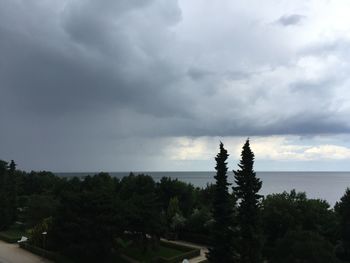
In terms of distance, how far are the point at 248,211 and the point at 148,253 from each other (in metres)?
14.3

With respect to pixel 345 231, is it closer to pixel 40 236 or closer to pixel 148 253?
pixel 148 253

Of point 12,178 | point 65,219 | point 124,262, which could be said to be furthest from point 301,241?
point 12,178

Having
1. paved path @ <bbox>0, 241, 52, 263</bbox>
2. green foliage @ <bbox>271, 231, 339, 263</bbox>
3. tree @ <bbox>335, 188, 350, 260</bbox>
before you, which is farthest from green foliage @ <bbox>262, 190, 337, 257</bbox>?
paved path @ <bbox>0, 241, 52, 263</bbox>

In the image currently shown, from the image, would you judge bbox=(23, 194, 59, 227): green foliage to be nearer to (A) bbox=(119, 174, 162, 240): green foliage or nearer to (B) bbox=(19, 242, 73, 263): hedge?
(B) bbox=(19, 242, 73, 263): hedge

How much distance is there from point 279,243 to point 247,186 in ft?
15.9

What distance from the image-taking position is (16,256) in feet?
131

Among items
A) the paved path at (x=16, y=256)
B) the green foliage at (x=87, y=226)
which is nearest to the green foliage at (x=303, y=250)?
the green foliage at (x=87, y=226)

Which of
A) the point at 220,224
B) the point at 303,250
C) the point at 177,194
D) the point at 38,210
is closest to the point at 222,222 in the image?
the point at 220,224

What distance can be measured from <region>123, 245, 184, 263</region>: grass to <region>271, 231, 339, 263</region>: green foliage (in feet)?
47.7

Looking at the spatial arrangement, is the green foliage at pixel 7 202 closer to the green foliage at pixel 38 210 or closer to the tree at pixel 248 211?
the green foliage at pixel 38 210

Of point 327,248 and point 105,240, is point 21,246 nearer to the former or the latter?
point 105,240

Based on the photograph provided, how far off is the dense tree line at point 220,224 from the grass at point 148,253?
757 millimetres

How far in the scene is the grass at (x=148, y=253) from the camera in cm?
3781

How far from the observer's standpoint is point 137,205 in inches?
1503
